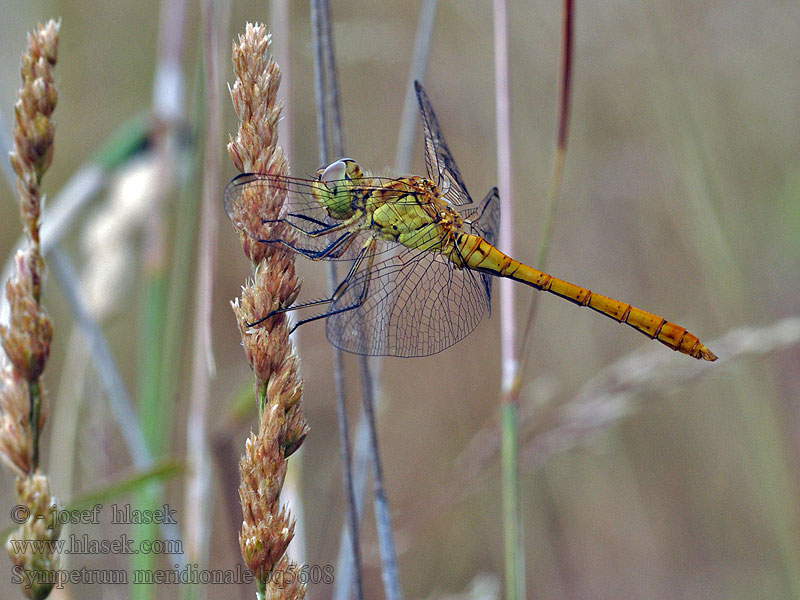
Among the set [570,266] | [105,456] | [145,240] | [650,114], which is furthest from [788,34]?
[105,456]

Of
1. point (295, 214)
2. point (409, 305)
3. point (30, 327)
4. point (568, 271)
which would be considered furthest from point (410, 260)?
point (568, 271)

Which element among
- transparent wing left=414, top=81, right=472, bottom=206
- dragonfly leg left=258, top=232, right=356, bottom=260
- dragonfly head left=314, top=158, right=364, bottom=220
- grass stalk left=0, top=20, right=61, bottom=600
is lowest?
grass stalk left=0, top=20, right=61, bottom=600

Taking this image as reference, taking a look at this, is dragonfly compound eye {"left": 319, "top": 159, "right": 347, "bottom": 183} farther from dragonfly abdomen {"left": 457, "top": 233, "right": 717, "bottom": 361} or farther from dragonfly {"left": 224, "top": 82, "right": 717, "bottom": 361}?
dragonfly abdomen {"left": 457, "top": 233, "right": 717, "bottom": 361}

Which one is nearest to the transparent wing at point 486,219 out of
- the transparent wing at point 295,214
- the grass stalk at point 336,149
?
the transparent wing at point 295,214

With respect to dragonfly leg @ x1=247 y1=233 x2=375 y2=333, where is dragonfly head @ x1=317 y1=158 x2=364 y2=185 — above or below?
above

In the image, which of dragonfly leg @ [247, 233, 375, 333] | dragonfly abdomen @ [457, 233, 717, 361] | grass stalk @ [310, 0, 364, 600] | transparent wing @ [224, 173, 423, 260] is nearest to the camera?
transparent wing @ [224, 173, 423, 260]

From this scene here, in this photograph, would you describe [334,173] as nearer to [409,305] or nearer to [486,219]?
[409,305]

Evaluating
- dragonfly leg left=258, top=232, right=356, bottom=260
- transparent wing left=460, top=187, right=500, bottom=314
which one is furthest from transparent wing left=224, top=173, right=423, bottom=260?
transparent wing left=460, top=187, right=500, bottom=314

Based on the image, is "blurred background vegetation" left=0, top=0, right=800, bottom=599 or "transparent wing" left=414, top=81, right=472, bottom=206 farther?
"blurred background vegetation" left=0, top=0, right=800, bottom=599

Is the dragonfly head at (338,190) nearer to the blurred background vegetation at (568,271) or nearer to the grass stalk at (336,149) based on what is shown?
the grass stalk at (336,149)
